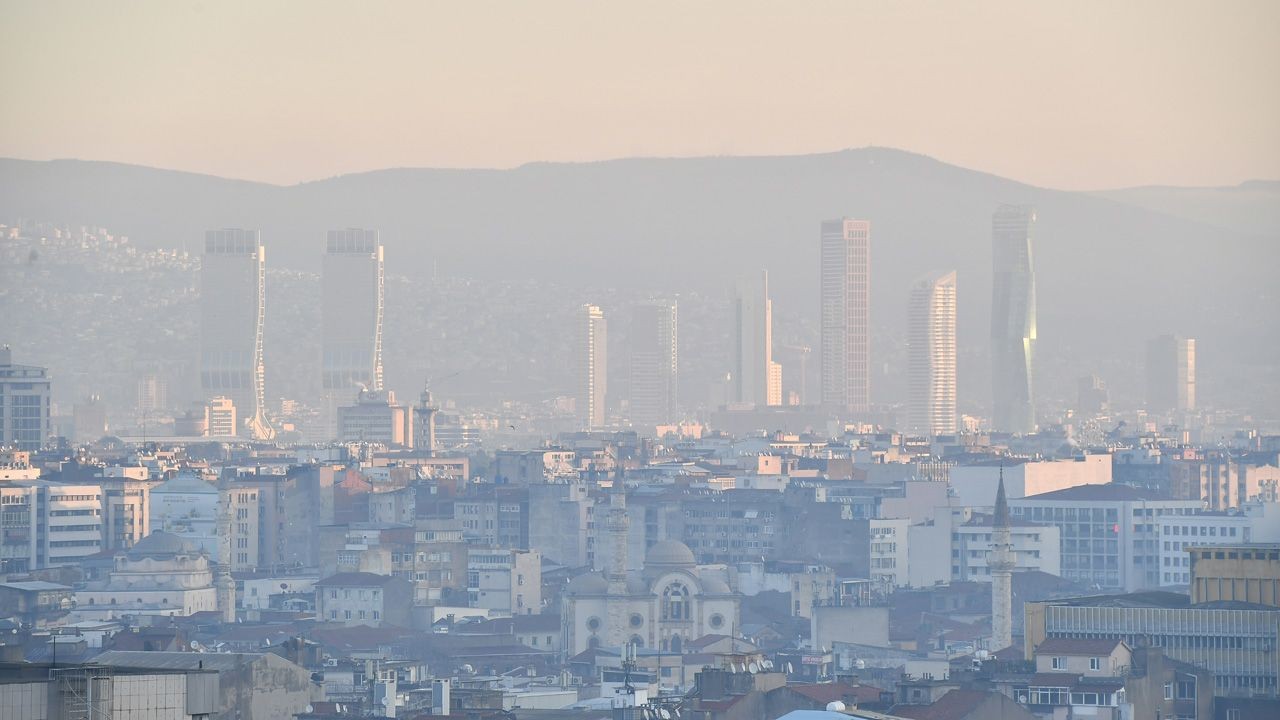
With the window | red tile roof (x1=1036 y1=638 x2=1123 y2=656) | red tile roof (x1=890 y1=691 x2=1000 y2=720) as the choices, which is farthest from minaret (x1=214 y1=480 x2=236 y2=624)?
red tile roof (x1=890 y1=691 x2=1000 y2=720)

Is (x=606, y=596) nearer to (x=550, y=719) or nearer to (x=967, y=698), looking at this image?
(x=550, y=719)

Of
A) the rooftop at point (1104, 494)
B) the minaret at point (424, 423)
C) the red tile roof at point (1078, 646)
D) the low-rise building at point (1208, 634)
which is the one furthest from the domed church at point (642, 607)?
the minaret at point (424, 423)

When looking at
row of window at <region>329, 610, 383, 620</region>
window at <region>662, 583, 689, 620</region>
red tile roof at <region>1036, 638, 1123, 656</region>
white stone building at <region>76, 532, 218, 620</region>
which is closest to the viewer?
red tile roof at <region>1036, 638, 1123, 656</region>

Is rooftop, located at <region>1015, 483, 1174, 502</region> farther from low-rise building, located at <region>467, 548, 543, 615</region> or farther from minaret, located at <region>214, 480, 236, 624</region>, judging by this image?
minaret, located at <region>214, 480, 236, 624</region>

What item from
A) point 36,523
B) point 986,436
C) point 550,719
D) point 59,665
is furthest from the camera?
point 986,436

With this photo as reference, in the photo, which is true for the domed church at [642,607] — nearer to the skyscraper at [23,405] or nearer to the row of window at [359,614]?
the row of window at [359,614]

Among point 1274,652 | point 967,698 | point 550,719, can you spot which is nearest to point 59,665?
point 967,698
